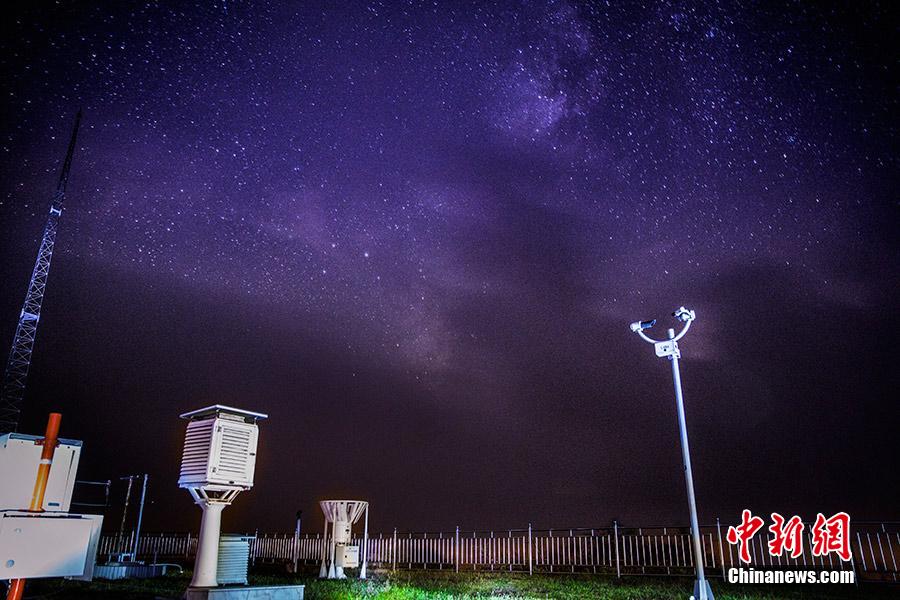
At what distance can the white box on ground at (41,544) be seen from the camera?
21.8ft

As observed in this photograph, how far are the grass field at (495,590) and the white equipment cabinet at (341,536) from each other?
4.87ft

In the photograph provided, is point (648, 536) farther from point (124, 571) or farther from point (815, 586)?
point (124, 571)

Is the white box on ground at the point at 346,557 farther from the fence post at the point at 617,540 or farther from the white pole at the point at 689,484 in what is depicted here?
the white pole at the point at 689,484

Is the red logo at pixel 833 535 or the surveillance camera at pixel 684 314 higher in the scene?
the surveillance camera at pixel 684 314

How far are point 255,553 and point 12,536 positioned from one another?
24.2m

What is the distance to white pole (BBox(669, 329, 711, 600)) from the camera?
10969mm

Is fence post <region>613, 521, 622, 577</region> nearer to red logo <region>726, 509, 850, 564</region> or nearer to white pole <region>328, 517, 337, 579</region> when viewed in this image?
red logo <region>726, 509, 850, 564</region>

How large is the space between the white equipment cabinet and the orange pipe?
40.5 ft

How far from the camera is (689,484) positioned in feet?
38.5

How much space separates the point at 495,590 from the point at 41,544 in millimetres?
11075

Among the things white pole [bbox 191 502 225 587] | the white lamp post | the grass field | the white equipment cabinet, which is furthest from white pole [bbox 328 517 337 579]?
the white lamp post

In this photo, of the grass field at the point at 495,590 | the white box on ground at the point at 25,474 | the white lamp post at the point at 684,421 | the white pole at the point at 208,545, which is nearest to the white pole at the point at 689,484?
the white lamp post at the point at 684,421

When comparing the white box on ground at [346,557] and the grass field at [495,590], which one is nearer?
the grass field at [495,590]

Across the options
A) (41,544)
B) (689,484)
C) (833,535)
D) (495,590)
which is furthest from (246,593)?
(833,535)
